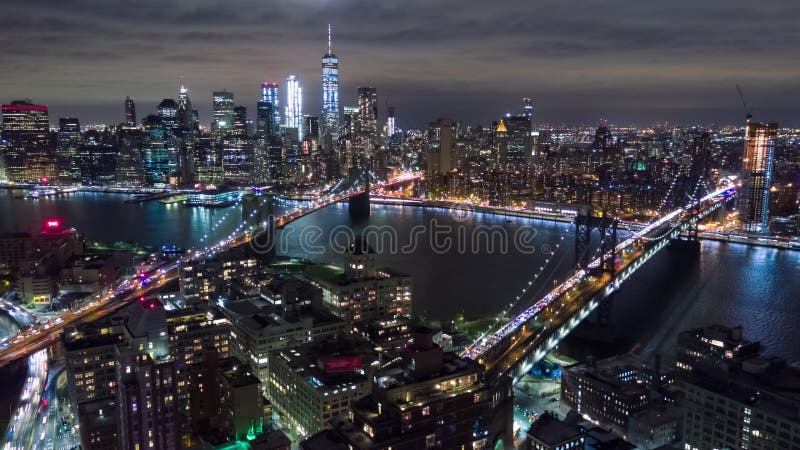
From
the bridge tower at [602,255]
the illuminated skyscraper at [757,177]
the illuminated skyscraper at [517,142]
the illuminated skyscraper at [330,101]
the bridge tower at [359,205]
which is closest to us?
the bridge tower at [602,255]

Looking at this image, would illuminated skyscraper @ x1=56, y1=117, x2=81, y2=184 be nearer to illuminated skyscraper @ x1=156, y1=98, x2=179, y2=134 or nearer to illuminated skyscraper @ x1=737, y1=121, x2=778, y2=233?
illuminated skyscraper @ x1=156, y1=98, x2=179, y2=134

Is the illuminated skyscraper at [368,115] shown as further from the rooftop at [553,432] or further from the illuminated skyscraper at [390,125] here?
the rooftop at [553,432]

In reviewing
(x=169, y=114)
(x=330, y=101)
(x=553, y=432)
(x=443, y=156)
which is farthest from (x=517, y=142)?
→ (x=553, y=432)

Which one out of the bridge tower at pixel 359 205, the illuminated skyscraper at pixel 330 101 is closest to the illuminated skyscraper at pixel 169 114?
the illuminated skyscraper at pixel 330 101

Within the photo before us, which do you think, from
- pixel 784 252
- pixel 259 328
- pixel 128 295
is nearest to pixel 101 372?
pixel 259 328

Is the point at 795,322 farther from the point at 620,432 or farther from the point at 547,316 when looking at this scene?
the point at 620,432

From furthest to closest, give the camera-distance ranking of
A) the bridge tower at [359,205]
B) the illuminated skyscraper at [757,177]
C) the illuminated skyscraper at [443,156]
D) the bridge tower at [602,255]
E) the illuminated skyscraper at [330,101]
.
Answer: the illuminated skyscraper at [330,101]
the illuminated skyscraper at [443,156]
the bridge tower at [359,205]
the illuminated skyscraper at [757,177]
the bridge tower at [602,255]

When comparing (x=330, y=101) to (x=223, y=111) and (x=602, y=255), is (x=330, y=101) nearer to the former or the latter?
(x=223, y=111)
